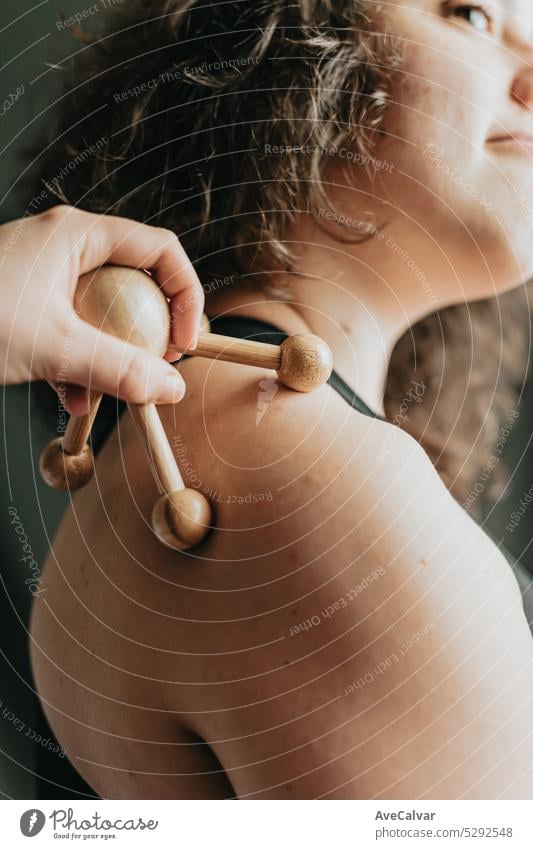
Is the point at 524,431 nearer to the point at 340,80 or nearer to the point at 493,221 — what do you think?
the point at 493,221

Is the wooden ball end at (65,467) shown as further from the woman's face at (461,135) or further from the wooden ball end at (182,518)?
the woman's face at (461,135)

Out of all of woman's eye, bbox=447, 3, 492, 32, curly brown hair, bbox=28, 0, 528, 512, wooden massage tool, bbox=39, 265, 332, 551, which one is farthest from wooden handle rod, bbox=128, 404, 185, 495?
woman's eye, bbox=447, 3, 492, 32

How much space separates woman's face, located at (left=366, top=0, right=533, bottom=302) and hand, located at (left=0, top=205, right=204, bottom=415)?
0.13 meters

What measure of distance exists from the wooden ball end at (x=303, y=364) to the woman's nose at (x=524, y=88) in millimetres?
201

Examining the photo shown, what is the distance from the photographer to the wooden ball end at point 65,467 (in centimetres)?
43

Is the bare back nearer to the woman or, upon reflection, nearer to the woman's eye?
the woman

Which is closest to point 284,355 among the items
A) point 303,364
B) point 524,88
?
point 303,364

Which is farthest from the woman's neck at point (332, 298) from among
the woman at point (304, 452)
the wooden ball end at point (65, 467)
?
the wooden ball end at point (65, 467)

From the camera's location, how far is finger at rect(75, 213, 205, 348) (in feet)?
1.28

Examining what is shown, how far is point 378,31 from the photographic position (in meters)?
0.44

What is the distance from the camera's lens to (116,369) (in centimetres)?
36

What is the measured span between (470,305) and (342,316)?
0.46 ft
